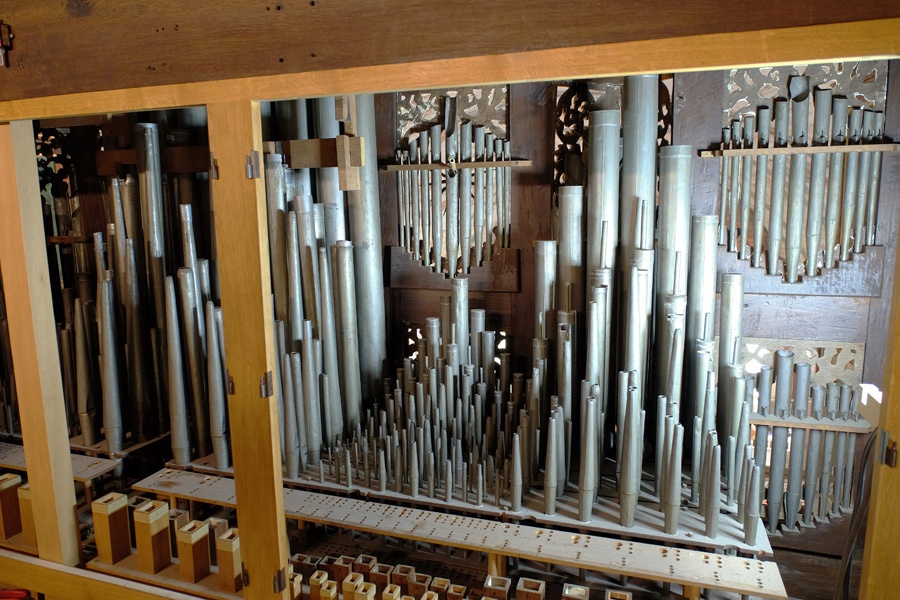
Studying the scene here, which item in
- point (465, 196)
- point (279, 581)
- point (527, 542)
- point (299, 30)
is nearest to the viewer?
point (299, 30)

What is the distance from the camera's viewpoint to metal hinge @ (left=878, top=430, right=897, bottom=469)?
4.76ft

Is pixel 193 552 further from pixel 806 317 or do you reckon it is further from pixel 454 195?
pixel 806 317

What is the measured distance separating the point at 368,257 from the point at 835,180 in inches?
94.4

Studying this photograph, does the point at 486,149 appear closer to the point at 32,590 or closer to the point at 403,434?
the point at 403,434

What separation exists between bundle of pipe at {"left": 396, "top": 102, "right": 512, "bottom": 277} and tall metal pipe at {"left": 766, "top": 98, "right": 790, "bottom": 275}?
1.35m

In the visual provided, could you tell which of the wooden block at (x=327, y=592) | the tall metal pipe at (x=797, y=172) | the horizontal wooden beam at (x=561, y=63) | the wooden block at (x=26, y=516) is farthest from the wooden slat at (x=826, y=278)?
the wooden block at (x=26, y=516)

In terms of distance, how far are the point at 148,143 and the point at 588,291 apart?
2442 millimetres

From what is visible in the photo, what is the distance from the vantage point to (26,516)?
8.90ft

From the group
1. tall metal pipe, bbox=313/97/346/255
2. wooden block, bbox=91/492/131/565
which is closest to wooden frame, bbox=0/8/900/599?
wooden block, bbox=91/492/131/565

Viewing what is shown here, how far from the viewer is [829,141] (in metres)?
3.10

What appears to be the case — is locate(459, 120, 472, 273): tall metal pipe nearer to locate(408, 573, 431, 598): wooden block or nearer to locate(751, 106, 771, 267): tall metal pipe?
locate(751, 106, 771, 267): tall metal pipe

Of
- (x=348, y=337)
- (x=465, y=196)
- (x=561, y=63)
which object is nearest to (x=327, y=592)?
(x=348, y=337)

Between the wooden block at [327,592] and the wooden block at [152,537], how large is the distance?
2.38 ft

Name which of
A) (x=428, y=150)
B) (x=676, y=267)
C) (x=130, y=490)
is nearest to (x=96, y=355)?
(x=130, y=490)
